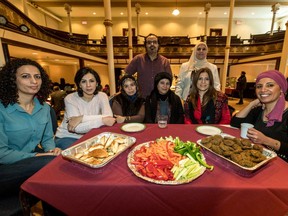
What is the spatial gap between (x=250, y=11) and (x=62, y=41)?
1538cm

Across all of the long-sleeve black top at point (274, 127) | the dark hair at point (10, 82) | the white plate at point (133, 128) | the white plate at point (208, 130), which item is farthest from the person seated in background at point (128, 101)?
the long-sleeve black top at point (274, 127)

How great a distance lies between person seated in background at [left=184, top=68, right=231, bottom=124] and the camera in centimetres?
219

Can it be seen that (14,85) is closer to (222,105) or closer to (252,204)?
(252,204)

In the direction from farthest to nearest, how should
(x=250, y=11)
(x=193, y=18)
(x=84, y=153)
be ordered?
1. (x=193, y=18)
2. (x=250, y=11)
3. (x=84, y=153)

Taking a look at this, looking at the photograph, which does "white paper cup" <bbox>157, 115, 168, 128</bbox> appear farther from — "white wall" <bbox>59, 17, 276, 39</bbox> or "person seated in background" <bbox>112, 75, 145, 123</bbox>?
"white wall" <bbox>59, 17, 276, 39</bbox>

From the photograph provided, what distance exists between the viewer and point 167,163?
3.22 feet

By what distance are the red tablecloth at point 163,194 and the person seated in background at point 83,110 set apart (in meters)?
0.90

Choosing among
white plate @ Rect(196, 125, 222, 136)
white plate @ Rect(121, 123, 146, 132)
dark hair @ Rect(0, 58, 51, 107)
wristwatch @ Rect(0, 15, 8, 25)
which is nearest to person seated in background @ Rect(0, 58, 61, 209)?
dark hair @ Rect(0, 58, 51, 107)

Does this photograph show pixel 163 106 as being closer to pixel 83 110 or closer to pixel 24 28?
pixel 83 110

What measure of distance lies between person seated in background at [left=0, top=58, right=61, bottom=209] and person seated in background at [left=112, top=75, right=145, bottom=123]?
3.16 ft

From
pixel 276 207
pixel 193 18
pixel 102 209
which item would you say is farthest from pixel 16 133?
pixel 193 18

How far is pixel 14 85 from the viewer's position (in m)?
1.54

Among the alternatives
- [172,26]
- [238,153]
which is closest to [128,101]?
[238,153]

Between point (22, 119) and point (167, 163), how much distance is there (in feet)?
4.88
